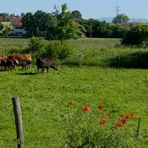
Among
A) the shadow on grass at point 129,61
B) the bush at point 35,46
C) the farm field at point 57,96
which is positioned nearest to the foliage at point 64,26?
the bush at point 35,46

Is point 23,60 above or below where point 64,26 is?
below

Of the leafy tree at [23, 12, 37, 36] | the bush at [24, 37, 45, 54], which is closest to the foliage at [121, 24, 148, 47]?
the bush at [24, 37, 45, 54]

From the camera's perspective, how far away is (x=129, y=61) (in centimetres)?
3462

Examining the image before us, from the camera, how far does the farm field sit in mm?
13584

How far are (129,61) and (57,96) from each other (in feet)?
50.2

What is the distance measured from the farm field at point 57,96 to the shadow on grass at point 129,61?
6.24 feet

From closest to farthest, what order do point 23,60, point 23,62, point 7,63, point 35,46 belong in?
Result: point 7,63, point 23,62, point 23,60, point 35,46

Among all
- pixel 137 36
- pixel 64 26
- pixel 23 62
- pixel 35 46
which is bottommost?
pixel 23 62

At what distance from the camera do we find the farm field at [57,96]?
13.6 metres

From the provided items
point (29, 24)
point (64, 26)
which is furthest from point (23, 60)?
point (29, 24)

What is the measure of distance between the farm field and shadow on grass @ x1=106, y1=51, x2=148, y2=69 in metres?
A: 1.90

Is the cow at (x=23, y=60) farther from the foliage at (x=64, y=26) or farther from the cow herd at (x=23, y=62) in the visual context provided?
the foliage at (x=64, y=26)

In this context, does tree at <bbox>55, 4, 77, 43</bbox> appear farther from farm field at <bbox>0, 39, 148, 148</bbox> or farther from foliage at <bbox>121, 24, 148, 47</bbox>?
farm field at <bbox>0, 39, 148, 148</bbox>

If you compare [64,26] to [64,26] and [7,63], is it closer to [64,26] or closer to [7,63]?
[64,26]
